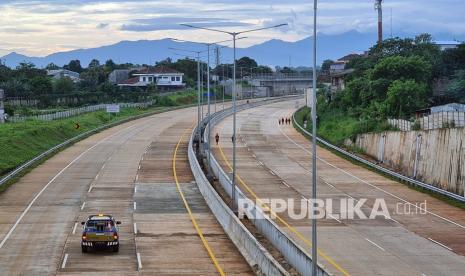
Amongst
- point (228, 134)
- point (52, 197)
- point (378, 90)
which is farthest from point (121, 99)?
point (52, 197)

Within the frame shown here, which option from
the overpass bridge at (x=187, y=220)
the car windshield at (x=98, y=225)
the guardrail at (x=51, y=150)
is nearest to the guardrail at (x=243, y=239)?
the overpass bridge at (x=187, y=220)

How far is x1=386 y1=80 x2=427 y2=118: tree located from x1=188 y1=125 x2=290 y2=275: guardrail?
1301 inches

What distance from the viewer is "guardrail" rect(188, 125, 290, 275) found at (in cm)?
2794

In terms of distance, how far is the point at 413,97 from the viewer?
8038cm

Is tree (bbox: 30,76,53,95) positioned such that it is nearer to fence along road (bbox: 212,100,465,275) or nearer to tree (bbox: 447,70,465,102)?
fence along road (bbox: 212,100,465,275)

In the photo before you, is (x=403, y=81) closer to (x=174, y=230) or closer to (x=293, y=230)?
(x=293, y=230)

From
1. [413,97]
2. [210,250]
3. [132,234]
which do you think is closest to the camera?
[210,250]

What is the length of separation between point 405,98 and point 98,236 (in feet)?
170

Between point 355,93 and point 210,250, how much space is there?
66796 millimetres

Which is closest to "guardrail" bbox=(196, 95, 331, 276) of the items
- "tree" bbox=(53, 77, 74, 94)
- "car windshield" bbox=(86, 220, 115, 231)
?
"car windshield" bbox=(86, 220, 115, 231)

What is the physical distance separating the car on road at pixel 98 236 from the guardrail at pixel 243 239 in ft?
17.0

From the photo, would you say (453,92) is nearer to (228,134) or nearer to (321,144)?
(321,144)

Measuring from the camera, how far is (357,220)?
42531 mm

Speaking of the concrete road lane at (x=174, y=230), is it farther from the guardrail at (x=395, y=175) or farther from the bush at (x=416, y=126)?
the bush at (x=416, y=126)
